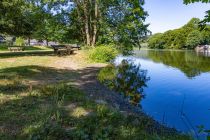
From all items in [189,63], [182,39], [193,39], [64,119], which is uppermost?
[182,39]

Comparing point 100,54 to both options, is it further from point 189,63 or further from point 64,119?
point 64,119

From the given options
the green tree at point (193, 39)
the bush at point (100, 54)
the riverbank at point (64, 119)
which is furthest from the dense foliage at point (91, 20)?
the green tree at point (193, 39)

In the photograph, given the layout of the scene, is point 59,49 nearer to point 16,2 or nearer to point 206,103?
point 16,2

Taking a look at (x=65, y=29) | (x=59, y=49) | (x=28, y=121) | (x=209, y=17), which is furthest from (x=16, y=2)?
(x=209, y=17)

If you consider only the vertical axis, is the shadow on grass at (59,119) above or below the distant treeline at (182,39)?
below

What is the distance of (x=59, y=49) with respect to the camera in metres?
31.0

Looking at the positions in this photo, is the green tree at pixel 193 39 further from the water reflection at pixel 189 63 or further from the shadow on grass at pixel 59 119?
the shadow on grass at pixel 59 119

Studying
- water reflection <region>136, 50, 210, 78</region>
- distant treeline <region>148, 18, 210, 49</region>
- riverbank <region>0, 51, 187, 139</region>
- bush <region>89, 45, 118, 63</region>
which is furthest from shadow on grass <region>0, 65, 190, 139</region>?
distant treeline <region>148, 18, 210, 49</region>

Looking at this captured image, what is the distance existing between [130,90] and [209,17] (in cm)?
1063

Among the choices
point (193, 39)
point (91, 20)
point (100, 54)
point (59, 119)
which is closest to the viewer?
point (59, 119)

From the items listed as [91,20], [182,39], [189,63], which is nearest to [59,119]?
[91,20]

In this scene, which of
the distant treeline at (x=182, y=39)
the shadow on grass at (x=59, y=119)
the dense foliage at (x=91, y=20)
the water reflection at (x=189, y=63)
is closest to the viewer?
the shadow on grass at (x=59, y=119)

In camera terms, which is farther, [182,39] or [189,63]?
[182,39]

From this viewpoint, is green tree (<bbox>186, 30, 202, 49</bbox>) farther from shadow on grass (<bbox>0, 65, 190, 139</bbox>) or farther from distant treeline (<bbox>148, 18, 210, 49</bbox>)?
shadow on grass (<bbox>0, 65, 190, 139</bbox>)
